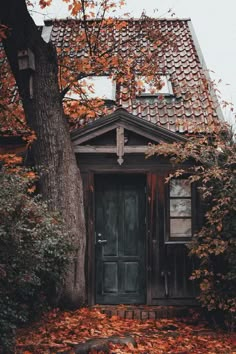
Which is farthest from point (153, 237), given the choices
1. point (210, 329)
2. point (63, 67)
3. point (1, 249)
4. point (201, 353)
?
point (1, 249)

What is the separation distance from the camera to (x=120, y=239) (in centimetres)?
1120

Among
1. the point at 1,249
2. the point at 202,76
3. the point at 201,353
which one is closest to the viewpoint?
the point at 1,249

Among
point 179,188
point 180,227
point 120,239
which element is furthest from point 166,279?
point 179,188

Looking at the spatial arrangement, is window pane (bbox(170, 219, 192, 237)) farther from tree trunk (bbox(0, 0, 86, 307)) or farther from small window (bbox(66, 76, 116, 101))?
small window (bbox(66, 76, 116, 101))

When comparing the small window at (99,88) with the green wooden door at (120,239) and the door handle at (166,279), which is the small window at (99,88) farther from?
the door handle at (166,279)

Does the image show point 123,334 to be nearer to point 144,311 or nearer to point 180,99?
point 144,311

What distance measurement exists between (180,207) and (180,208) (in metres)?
0.02

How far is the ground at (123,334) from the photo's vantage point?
752 cm

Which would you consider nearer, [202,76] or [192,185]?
[192,185]

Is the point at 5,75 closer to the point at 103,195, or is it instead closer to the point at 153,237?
the point at 103,195

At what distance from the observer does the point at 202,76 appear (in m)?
13.3

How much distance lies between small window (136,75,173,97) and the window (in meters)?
2.38

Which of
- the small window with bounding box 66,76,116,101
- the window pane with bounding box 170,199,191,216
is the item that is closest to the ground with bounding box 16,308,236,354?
the window pane with bounding box 170,199,191,216

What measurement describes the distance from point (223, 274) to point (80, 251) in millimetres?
2874
